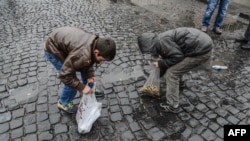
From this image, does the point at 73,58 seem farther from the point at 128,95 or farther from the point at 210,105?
the point at 210,105

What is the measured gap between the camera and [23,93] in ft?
12.8

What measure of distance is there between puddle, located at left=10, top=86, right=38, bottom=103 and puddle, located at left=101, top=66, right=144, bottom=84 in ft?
3.84

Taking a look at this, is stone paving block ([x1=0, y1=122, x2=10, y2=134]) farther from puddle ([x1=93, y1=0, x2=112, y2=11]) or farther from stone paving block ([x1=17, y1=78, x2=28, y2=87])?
puddle ([x1=93, y1=0, x2=112, y2=11])

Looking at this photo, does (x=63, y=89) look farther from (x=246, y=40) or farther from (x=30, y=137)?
(x=246, y=40)

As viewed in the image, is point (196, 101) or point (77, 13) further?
point (77, 13)

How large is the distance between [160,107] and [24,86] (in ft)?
7.58

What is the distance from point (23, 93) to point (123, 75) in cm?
173

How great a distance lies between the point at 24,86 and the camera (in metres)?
4.05

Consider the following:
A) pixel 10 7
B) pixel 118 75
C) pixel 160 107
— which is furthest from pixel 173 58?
pixel 10 7

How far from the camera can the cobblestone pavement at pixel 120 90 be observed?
128 inches

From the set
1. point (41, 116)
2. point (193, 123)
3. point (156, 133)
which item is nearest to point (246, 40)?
point (193, 123)

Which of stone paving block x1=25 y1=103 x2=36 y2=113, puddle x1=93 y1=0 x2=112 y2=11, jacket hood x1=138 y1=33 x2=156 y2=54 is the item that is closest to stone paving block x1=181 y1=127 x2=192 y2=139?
jacket hood x1=138 y1=33 x2=156 y2=54

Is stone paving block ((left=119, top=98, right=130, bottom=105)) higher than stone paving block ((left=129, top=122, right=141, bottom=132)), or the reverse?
stone paving block ((left=119, top=98, right=130, bottom=105))

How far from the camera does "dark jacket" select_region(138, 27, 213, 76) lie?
10.2 feet
